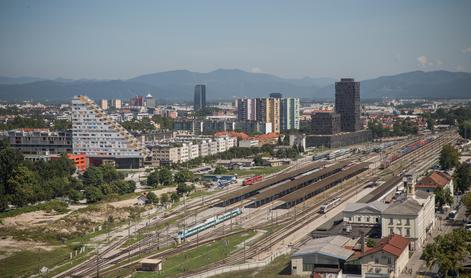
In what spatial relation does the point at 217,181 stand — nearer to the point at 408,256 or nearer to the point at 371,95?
the point at 408,256

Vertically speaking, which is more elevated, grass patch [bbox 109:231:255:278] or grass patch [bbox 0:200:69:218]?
grass patch [bbox 0:200:69:218]

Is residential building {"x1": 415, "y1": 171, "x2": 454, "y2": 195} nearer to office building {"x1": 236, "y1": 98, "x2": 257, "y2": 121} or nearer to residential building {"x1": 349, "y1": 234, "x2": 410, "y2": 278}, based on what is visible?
residential building {"x1": 349, "y1": 234, "x2": 410, "y2": 278}

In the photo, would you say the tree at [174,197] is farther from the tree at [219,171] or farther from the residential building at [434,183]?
the residential building at [434,183]

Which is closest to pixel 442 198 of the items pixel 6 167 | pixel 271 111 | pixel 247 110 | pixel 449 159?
pixel 449 159

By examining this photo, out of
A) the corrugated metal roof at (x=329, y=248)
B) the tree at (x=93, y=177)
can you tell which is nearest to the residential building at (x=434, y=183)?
the corrugated metal roof at (x=329, y=248)

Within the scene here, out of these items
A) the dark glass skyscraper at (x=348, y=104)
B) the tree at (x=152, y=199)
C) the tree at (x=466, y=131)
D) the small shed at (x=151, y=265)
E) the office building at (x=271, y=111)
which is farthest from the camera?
the office building at (x=271, y=111)

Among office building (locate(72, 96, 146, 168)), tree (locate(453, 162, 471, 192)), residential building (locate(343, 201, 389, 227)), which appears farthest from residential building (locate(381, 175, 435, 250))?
office building (locate(72, 96, 146, 168))

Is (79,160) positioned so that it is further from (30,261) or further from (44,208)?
A: (30,261)
